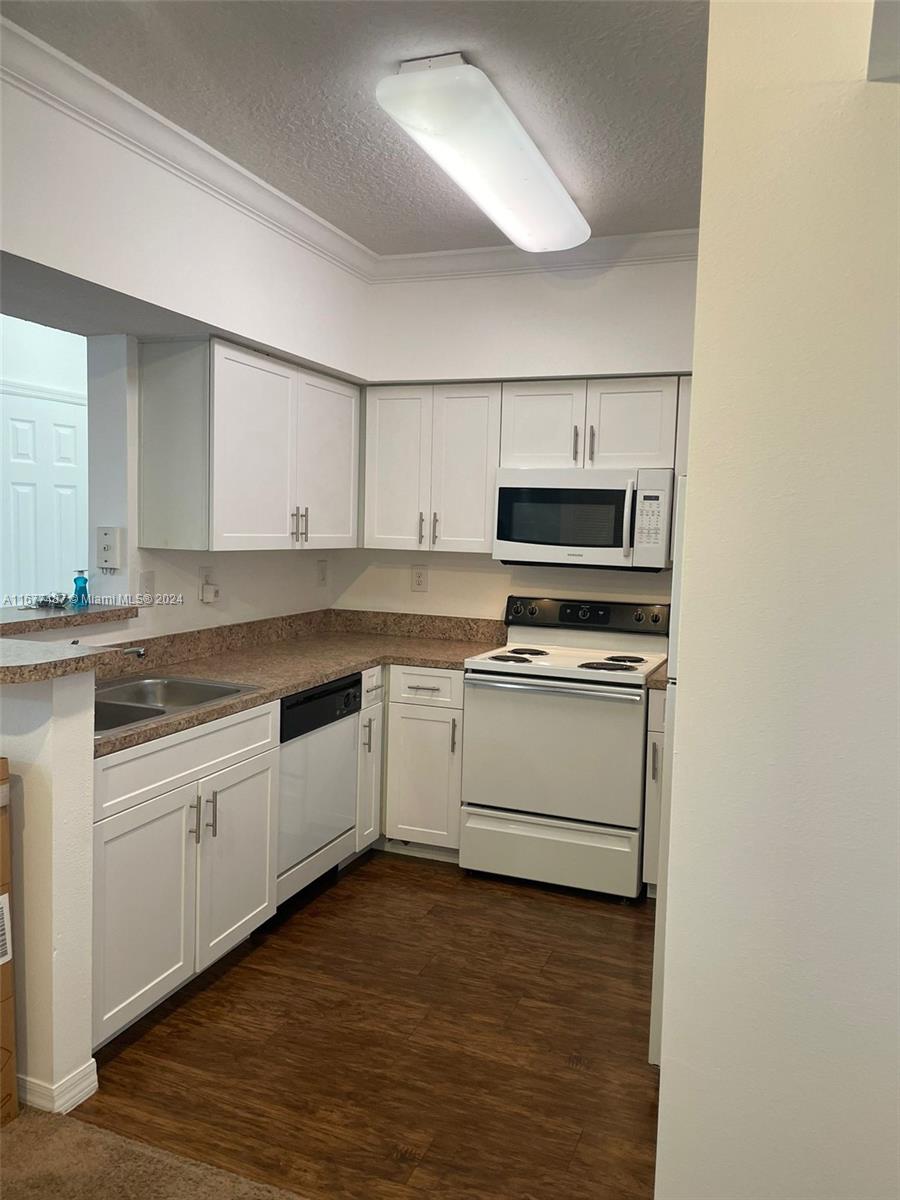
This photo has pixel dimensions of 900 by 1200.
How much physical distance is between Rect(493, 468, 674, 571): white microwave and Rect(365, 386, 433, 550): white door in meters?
0.38

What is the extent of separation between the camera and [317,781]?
3.29 metres

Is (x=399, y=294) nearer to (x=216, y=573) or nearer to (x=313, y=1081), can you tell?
(x=216, y=573)

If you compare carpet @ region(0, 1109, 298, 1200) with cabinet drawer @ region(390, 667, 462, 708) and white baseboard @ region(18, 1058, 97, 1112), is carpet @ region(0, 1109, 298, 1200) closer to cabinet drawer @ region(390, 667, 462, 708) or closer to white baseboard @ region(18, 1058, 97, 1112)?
white baseboard @ region(18, 1058, 97, 1112)

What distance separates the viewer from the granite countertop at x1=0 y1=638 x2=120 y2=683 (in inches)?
71.9

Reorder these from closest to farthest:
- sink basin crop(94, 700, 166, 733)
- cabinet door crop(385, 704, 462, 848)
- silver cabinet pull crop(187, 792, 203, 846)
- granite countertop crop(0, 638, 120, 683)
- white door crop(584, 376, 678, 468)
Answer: granite countertop crop(0, 638, 120, 683) → silver cabinet pull crop(187, 792, 203, 846) → sink basin crop(94, 700, 166, 733) → white door crop(584, 376, 678, 468) → cabinet door crop(385, 704, 462, 848)

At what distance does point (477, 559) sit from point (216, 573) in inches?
48.1

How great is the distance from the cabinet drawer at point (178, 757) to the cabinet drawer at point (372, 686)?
2.23ft

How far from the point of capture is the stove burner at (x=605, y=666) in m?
3.46

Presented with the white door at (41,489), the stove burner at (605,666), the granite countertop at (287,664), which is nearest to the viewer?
the granite countertop at (287,664)

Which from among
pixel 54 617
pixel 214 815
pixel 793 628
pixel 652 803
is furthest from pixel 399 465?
pixel 793 628

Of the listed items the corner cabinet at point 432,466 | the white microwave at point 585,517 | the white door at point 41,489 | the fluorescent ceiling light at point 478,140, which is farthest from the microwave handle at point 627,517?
the white door at point 41,489

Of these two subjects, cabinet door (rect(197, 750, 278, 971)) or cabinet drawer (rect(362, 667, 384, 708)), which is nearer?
cabinet door (rect(197, 750, 278, 971))

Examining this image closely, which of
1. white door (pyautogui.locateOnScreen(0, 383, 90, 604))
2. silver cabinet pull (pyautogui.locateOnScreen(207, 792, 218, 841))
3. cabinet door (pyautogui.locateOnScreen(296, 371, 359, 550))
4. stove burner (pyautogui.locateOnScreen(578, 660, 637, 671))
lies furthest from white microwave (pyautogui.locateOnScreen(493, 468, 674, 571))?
white door (pyautogui.locateOnScreen(0, 383, 90, 604))

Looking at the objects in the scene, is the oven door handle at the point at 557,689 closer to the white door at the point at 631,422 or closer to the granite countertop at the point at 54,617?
the white door at the point at 631,422
